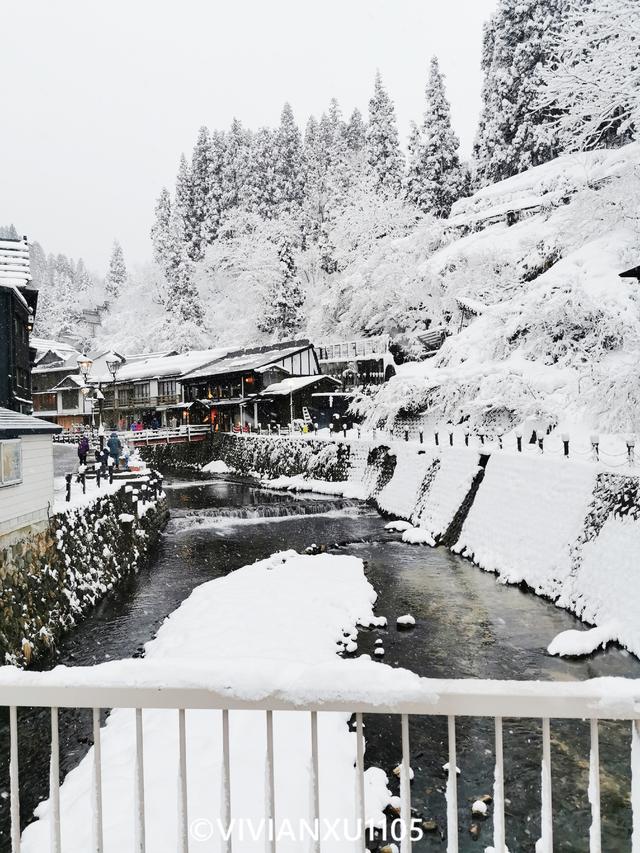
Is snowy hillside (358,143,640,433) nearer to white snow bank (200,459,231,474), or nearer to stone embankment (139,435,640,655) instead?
stone embankment (139,435,640,655)

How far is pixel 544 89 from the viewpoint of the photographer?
44.4ft

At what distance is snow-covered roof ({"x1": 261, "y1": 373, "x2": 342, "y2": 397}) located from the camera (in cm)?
4241

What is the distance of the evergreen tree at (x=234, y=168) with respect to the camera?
63344 millimetres

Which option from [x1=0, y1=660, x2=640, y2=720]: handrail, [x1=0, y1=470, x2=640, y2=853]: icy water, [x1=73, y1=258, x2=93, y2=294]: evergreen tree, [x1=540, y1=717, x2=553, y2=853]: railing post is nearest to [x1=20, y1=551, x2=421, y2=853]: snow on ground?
[x1=0, y1=660, x2=640, y2=720]: handrail

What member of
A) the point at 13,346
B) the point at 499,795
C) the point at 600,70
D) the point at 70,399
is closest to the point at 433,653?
the point at 499,795

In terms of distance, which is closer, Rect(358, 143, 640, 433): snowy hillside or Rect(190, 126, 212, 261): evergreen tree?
Rect(358, 143, 640, 433): snowy hillside

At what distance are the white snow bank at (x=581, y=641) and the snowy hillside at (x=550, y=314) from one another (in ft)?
15.1

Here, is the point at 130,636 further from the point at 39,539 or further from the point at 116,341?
the point at 116,341

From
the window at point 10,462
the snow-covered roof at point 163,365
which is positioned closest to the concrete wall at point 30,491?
the window at point 10,462

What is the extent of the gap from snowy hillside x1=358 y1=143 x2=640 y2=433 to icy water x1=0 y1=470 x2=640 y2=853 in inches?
210

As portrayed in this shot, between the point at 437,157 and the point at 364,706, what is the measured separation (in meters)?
49.8

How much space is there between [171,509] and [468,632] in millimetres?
19105

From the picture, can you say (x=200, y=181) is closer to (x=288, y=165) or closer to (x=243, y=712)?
(x=288, y=165)

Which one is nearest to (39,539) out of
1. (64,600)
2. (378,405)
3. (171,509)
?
(64,600)
